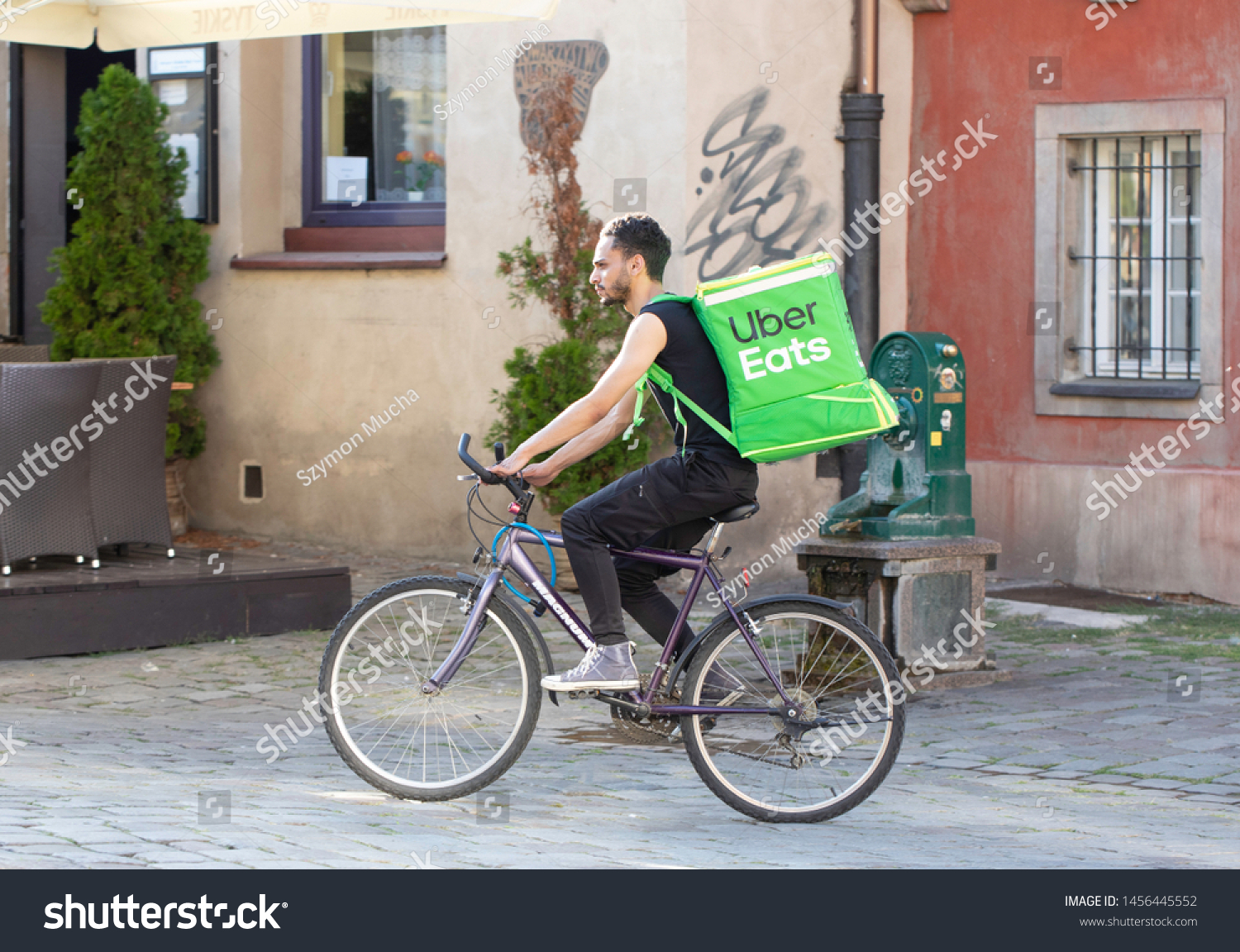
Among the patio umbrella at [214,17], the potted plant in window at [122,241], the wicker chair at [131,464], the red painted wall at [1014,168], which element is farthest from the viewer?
the potted plant in window at [122,241]

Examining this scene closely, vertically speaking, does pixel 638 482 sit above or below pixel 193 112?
below

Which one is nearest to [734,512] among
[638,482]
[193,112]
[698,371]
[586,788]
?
[638,482]

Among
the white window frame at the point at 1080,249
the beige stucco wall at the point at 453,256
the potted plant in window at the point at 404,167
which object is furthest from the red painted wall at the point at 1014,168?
the potted plant in window at the point at 404,167

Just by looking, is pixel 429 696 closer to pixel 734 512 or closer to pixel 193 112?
pixel 734 512

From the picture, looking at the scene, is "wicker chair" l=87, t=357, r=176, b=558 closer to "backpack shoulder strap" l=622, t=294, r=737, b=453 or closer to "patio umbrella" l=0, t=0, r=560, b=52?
"patio umbrella" l=0, t=0, r=560, b=52

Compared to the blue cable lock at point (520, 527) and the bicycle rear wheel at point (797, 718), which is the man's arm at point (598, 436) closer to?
the blue cable lock at point (520, 527)

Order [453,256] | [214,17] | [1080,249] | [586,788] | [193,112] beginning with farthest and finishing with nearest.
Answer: [193,112] → [453,256] → [1080,249] → [214,17] → [586,788]

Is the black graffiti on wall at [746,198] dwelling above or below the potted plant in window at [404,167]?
below

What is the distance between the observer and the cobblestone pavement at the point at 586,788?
4.24 m

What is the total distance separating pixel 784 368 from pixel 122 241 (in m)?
7.33

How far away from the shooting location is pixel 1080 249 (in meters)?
10.3

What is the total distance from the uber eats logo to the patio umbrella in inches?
118

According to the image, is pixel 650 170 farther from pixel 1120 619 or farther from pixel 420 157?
pixel 1120 619

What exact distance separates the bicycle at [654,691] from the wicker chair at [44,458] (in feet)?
10.9
